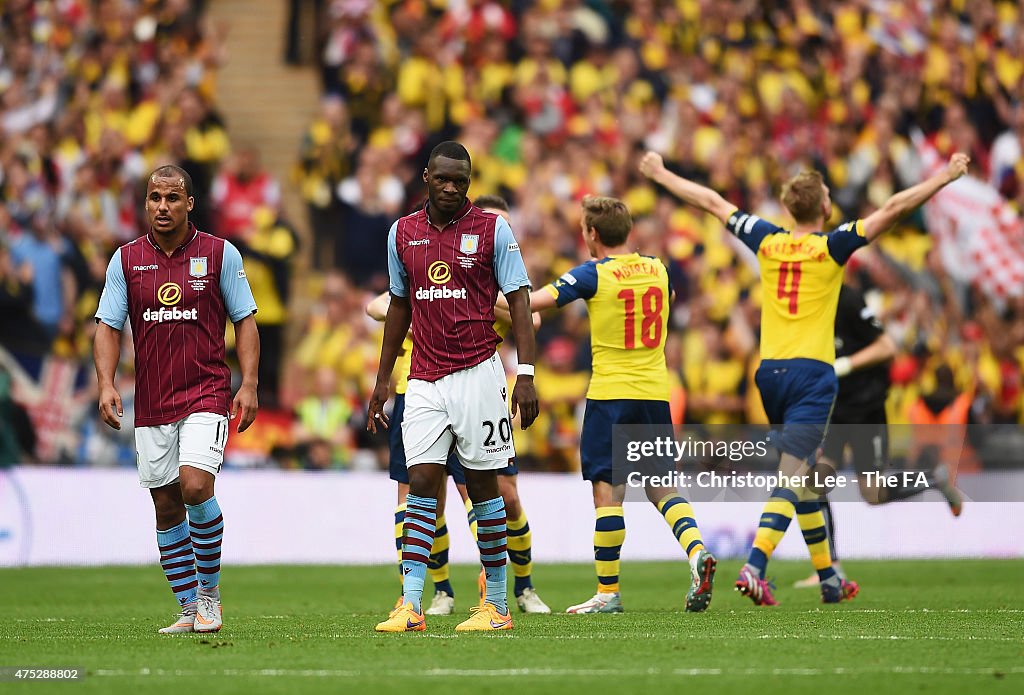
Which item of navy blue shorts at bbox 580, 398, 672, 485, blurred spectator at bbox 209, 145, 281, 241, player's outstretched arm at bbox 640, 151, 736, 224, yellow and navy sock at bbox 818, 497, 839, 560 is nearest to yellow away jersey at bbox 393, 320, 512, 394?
navy blue shorts at bbox 580, 398, 672, 485

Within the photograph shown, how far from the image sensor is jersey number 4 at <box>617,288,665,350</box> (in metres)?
10.2

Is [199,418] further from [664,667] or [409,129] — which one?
[409,129]

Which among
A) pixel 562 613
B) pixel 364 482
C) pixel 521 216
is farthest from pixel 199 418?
pixel 521 216

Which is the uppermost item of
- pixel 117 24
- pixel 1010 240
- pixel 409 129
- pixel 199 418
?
pixel 117 24

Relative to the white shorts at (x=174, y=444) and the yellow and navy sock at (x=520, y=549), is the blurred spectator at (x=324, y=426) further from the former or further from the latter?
the white shorts at (x=174, y=444)

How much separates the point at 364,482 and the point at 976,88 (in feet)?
34.3

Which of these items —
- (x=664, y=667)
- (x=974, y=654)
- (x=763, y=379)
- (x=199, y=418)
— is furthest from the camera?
(x=763, y=379)

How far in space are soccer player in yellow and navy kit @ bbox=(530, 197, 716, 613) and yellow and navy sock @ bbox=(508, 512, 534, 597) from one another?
394 millimetres

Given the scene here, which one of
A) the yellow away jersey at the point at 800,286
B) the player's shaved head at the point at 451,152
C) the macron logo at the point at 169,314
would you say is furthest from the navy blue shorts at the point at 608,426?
the macron logo at the point at 169,314

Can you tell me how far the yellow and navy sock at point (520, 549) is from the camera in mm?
10359

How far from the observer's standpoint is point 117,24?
2034cm

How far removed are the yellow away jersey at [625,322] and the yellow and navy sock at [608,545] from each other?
2.48 feet

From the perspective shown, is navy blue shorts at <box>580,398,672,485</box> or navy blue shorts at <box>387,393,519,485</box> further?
navy blue shorts at <box>387,393,519,485</box>

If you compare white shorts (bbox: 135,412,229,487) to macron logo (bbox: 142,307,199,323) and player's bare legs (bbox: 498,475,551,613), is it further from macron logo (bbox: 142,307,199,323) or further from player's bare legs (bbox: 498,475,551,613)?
player's bare legs (bbox: 498,475,551,613)
